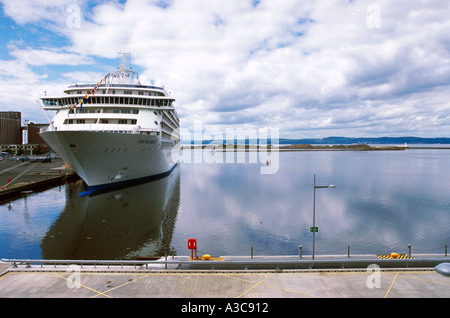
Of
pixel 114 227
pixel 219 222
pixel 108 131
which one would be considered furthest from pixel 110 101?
pixel 219 222

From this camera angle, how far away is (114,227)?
24.6 meters

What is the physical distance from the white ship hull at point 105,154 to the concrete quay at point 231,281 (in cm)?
1918

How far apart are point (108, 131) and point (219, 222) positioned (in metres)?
19.6

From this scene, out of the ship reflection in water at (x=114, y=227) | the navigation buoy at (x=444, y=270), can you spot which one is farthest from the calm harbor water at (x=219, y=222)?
the navigation buoy at (x=444, y=270)

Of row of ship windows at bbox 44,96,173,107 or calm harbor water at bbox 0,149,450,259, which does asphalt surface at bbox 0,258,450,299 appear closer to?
calm harbor water at bbox 0,149,450,259

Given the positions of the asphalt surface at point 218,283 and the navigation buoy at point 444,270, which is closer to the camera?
the navigation buoy at point 444,270

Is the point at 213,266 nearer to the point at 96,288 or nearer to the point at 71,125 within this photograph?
the point at 96,288

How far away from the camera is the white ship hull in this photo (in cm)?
3080

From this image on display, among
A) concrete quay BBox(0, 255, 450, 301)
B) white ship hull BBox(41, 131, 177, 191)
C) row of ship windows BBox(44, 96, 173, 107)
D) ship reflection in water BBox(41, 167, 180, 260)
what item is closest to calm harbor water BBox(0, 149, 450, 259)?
ship reflection in water BBox(41, 167, 180, 260)

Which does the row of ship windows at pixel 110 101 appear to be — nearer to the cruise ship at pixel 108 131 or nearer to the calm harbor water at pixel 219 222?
the cruise ship at pixel 108 131

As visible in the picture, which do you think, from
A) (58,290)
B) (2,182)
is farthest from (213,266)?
(2,182)

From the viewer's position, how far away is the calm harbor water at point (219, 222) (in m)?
19.9

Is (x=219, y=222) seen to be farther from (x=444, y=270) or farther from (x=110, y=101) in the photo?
(x=110, y=101)

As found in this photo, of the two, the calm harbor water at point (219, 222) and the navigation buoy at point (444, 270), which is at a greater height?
the navigation buoy at point (444, 270)
